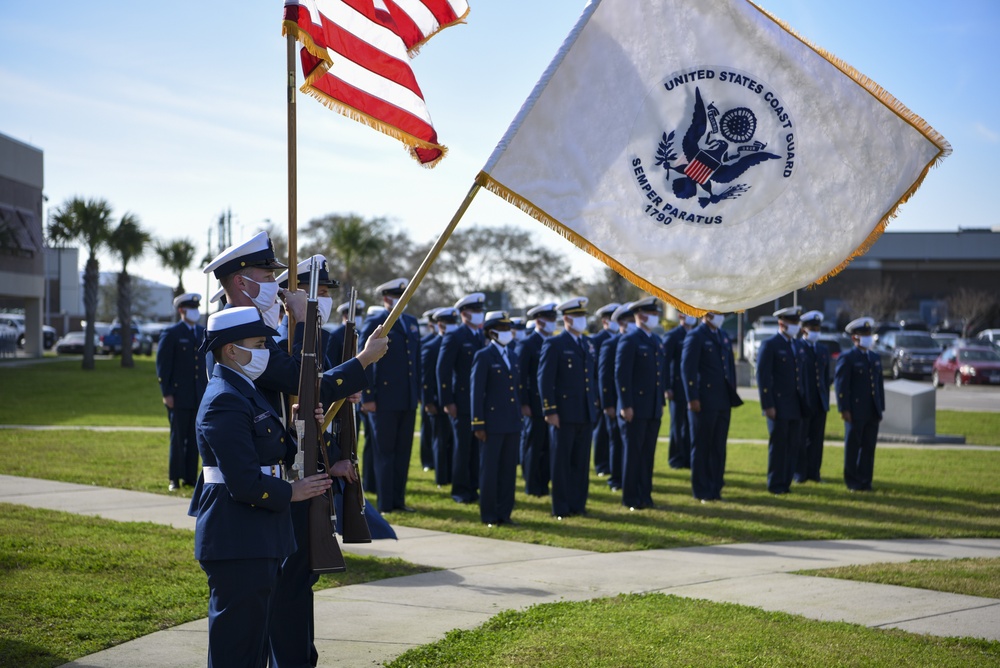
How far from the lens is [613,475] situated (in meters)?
12.8

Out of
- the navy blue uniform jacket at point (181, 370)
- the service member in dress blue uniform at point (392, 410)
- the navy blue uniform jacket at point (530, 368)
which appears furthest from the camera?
the navy blue uniform jacket at point (530, 368)

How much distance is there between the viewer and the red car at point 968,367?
34.5m

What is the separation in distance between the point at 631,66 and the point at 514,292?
5650 centimetres

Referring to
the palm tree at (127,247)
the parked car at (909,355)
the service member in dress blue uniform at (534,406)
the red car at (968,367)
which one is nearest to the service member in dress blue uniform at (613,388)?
the service member in dress blue uniform at (534,406)

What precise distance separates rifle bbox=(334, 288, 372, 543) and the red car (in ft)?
107

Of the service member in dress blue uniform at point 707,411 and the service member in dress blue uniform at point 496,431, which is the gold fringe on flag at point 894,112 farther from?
the service member in dress blue uniform at point 707,411

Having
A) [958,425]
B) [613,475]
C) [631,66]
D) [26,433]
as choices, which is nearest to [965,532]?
[613,475]

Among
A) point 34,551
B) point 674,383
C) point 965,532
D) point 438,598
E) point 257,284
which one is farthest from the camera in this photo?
point 674,383

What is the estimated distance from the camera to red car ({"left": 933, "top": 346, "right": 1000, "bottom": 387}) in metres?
34.5

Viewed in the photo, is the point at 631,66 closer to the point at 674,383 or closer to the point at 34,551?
the point at 34,551

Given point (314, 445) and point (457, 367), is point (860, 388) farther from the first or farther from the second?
point (314, 445)

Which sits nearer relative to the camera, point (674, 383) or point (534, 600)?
point (534, 600)

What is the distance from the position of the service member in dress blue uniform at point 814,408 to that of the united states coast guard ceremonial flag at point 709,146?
7.89 meters

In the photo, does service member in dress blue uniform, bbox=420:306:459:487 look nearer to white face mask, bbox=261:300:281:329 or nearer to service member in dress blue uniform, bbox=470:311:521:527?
service member in dress blue uniform, bbox=470:311:521:527
